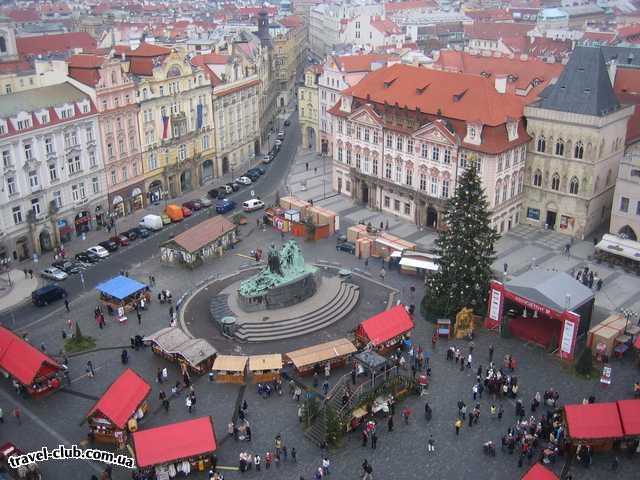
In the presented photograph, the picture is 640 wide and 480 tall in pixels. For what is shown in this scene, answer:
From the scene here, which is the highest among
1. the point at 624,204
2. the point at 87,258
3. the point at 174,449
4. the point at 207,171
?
the point at 624,204

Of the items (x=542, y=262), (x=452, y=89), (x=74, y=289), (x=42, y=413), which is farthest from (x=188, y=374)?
(x=452, y=89)

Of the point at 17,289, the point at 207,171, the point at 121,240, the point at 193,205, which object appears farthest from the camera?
the point at 207,171

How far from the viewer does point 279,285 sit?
60594 millimetres

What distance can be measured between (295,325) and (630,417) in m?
26.5

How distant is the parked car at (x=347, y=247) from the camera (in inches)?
2972

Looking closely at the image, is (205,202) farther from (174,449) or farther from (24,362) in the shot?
(174,449)

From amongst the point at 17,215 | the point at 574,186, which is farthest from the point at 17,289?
the point at 574,186

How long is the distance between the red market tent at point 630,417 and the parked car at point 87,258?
52.8m

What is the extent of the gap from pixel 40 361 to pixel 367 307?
27.5 m

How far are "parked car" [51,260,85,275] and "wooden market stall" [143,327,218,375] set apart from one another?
1958 centimetres

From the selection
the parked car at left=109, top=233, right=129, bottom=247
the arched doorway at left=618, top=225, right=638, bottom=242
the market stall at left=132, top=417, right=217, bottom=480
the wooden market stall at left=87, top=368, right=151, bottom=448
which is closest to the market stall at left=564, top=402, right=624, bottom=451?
the market stall at left=132, top=417, right=217, bottom=480

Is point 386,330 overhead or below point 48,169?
below

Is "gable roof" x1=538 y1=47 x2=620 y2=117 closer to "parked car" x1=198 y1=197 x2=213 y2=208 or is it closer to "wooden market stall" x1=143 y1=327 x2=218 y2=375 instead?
"parked car" x1=198 y1=197 x2=213 y2=208

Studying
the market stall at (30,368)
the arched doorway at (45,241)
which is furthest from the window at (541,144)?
the arched doorway at (45,241)
